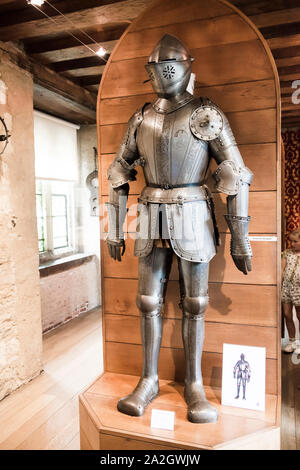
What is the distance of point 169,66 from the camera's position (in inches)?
64.7

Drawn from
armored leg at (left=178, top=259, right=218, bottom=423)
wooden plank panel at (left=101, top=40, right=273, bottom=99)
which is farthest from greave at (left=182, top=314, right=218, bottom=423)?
wooden plank panel at (left=101, top=40, right=273, bottom=99)

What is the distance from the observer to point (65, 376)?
3031 millimetres

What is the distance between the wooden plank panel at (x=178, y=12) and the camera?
1.98m

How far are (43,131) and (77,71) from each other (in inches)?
31.8

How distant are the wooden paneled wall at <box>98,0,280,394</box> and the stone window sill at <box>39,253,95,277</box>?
6.13ft

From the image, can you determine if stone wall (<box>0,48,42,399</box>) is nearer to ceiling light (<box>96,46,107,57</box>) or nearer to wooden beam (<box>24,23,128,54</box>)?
wooden beam (<box>24,23,128,54</box>)

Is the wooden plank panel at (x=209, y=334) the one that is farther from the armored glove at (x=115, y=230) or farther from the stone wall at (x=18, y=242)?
the stone wall at (x=18, y=242)

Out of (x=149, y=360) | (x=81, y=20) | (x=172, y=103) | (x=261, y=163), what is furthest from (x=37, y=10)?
(x=149, y=360)

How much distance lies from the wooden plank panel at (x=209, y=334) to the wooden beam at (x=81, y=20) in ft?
5.76

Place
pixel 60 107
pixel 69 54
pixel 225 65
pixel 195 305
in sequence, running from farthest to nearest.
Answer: pixel 60 107 < pixel 69 54 < pixel 225 65 < pixel 195 305

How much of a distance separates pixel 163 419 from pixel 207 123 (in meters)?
1.25

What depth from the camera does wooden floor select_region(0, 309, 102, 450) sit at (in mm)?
2188

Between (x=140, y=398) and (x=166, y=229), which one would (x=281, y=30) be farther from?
(x=140, y=398)

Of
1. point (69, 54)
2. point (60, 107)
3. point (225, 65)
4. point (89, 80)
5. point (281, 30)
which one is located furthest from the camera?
point (60, 107)
